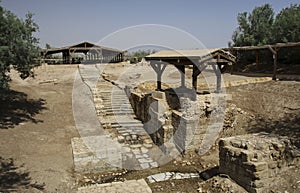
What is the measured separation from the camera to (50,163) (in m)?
7.82

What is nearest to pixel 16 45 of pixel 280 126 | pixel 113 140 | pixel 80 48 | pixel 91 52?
pixel 113 140

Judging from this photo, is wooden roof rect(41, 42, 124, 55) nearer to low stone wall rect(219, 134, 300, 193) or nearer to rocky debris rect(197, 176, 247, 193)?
low stone wall rect(219, 134, 300, 193)

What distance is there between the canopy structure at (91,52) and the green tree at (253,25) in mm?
13721

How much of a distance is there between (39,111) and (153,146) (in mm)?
5862

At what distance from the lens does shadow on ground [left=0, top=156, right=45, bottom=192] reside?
6285mm

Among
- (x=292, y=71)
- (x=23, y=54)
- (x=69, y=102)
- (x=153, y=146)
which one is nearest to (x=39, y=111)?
(x=69, y=102)

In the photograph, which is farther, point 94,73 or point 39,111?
point 94,73

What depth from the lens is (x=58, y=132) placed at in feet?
33.7

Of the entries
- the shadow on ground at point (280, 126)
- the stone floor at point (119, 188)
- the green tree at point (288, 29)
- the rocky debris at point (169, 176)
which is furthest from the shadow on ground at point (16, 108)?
the green tree at point (288, 29)

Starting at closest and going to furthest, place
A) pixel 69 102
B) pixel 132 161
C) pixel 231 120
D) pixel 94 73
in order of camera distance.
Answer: pixel 132 161 < pixel 231 120 < pixel 69 102 < pixel 94 73

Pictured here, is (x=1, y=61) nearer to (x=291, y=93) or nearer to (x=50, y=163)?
(x=50, y=163)

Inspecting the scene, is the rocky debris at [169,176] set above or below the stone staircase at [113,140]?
below

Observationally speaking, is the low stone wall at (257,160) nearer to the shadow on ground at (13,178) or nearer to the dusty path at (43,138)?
the dusty path at (43,138)

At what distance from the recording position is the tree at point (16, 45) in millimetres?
9216
